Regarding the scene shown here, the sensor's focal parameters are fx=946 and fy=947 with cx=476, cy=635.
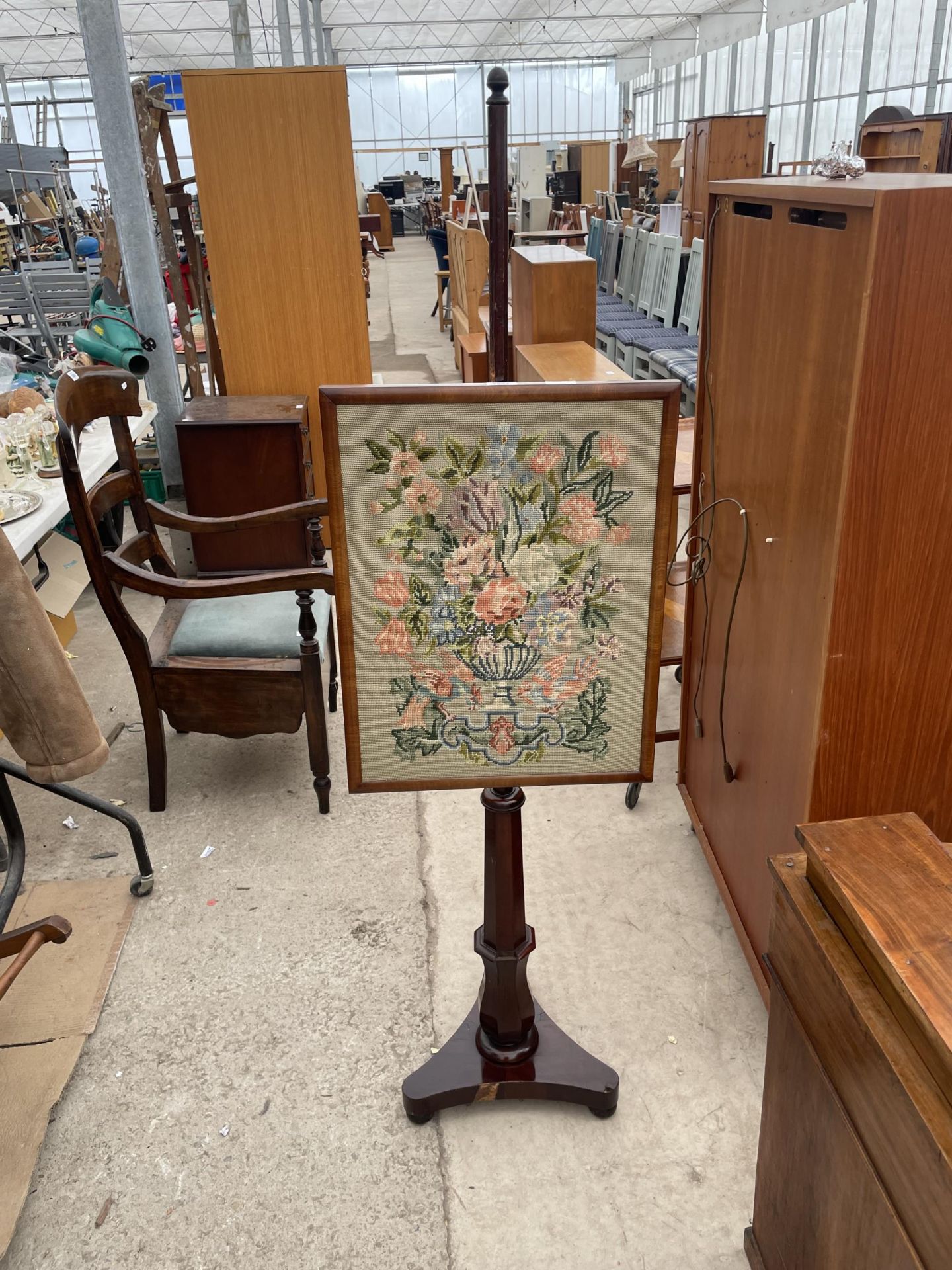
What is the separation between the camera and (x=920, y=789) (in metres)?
1.67

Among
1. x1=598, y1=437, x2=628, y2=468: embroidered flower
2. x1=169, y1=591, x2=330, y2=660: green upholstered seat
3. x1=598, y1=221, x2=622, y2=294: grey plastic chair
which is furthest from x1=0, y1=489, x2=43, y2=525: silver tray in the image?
x1=598, y1=221, x2=622, y2=294: grey plastic chair

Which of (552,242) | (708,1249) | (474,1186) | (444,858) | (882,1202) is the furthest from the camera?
(552,242)

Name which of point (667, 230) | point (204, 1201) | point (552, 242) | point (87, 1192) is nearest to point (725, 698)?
point (204, 1201)

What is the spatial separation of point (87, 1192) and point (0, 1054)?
0.40 m

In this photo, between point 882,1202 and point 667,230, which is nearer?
point 882,1202

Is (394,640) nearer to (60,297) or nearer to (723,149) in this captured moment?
(60,297)

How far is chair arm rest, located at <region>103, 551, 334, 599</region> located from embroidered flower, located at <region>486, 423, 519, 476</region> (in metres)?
1.02

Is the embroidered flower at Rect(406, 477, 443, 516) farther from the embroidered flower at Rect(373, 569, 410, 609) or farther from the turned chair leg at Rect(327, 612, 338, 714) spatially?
the turned chair leg at Rect(327, 612, 338, 714)

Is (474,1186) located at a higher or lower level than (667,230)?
lower

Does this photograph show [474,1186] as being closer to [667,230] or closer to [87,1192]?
[87,1192]

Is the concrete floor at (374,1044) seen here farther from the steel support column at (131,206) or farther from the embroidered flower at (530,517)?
the steel support column at (131,206)

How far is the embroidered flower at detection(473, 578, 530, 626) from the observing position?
1.26m

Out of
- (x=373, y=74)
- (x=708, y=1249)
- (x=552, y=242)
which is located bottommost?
(x=708, y=1249)

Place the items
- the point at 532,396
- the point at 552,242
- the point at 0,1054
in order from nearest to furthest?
the point at 532,396
the point at 0,1054
the point at 552,242
